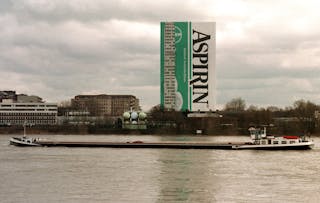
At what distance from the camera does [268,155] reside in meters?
65.1

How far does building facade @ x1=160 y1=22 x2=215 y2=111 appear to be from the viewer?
151 metres

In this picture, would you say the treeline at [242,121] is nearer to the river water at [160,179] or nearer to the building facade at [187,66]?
the building facade at [187,66]

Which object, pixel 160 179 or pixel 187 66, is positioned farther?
pixel 187 66

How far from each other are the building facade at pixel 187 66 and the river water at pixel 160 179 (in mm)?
89746

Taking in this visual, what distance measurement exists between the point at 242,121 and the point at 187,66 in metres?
17.4

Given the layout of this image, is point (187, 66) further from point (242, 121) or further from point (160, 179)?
point (160, 179)

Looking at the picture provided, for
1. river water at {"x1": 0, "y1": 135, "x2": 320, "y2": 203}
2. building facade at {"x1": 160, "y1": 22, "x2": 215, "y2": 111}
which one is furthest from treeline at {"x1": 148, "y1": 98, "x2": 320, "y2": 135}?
river water at {"x1": 0, "y1": 135, "x2": 320, "y2": 203}

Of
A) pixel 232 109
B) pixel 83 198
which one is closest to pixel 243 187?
pixel 83 198

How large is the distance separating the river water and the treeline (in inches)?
2944

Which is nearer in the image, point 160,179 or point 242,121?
point 160,179

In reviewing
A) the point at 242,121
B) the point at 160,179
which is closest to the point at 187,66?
the point at 242,121

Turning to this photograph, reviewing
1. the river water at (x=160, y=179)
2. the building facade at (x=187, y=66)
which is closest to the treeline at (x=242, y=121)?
the building facade at (x=187, y=66)

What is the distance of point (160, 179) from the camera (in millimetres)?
41688

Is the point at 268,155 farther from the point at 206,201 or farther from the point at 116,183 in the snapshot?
the point at 206,201
